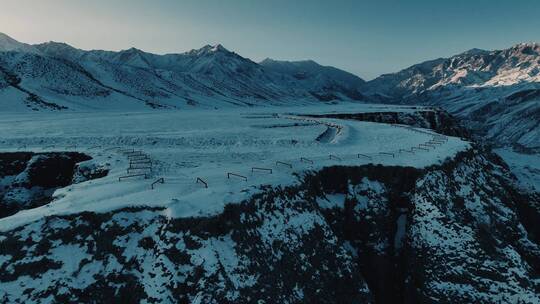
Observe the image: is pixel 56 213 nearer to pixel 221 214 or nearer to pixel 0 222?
pixel 0 222

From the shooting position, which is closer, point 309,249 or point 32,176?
point 309,249

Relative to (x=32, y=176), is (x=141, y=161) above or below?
above

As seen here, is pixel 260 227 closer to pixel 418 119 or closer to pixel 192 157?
pixel 192 157

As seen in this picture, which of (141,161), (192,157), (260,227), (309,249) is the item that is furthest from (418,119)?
(260,227)

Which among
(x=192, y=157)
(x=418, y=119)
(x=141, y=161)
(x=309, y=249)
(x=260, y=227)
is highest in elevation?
(x=418, y=119)

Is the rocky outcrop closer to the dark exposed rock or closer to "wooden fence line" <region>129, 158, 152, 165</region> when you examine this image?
"wooden fence line" <region>129, 158, 152, 165</region>

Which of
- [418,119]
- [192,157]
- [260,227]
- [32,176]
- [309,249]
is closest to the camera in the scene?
[260,227]

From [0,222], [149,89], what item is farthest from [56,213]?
[149,89]

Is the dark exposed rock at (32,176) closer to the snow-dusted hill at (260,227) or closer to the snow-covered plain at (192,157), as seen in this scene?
the snow-dusted hill at (260,227)
